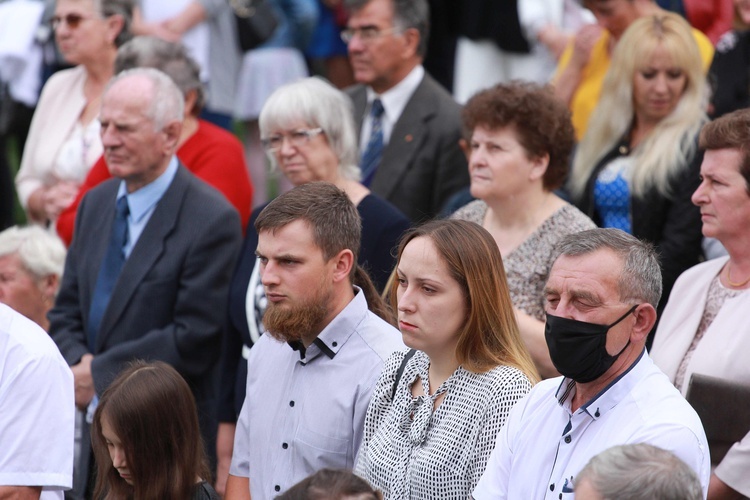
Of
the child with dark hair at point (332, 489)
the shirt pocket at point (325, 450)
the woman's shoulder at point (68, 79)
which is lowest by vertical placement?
the woman's shoulder at point (68, 79)

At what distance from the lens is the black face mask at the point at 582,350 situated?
3574mm

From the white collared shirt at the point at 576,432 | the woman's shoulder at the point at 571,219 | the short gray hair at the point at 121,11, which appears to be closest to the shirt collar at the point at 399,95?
the short gray hair at the point at 121,11

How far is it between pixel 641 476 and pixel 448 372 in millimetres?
1263

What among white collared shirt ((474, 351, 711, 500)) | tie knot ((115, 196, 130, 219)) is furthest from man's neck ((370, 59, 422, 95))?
white collared shirt ((474, 351, 711, 500))

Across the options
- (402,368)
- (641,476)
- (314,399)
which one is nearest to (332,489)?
(641,476)

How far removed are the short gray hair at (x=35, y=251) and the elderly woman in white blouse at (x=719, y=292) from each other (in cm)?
312

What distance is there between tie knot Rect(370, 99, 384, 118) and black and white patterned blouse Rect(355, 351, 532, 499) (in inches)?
124

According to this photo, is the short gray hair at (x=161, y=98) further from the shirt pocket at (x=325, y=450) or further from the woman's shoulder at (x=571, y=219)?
the shirt pocket at (x=325, y=450)

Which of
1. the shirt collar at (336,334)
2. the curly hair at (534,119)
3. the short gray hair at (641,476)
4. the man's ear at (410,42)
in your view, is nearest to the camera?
the short gray hair at (641,476)

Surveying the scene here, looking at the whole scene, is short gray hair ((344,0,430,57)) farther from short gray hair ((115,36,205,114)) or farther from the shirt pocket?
the shirt pocket

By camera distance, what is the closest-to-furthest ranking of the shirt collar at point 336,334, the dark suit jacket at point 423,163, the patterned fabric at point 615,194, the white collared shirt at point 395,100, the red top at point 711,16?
the shirt collar at point 336,334, the patterned fabric at point 615,194, the dark suit jacket at point 423,163, the white collared shirt at point 395,100, the red top at point 711,16

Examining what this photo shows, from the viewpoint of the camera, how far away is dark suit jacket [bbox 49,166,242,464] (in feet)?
18.2

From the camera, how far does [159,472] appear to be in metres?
4.20

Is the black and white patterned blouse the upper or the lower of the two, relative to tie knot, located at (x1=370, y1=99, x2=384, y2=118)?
upper
